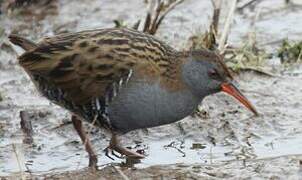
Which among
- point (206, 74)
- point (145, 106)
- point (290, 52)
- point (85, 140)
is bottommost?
point (85, 140)

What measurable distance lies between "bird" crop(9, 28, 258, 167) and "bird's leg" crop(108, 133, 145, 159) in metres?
0.01

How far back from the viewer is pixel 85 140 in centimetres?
680

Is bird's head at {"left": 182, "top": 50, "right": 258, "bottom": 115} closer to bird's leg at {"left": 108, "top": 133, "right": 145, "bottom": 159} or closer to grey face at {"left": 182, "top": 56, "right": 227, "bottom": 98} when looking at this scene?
grey face at {"left": 182, "top": 56, "right": 227, "bottom": 98}

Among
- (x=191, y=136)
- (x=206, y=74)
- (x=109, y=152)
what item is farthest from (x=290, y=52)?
(x=109, y=152)

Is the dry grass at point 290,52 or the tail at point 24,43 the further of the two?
the dry grass at point 290,52

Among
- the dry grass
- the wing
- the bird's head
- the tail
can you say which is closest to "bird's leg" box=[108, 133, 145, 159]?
the wing

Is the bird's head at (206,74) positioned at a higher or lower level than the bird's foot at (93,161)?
higher

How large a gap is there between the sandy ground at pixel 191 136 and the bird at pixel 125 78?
30 centimetres

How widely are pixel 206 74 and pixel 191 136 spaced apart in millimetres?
838

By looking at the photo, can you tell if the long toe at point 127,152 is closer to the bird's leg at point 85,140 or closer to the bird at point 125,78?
the bird at point 125,78

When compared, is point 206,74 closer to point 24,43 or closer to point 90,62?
point 90,62

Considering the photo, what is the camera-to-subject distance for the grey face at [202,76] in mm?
6520

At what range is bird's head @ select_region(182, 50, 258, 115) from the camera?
6500 mm

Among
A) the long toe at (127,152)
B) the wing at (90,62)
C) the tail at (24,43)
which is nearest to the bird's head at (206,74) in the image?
the wing at (90,62)
